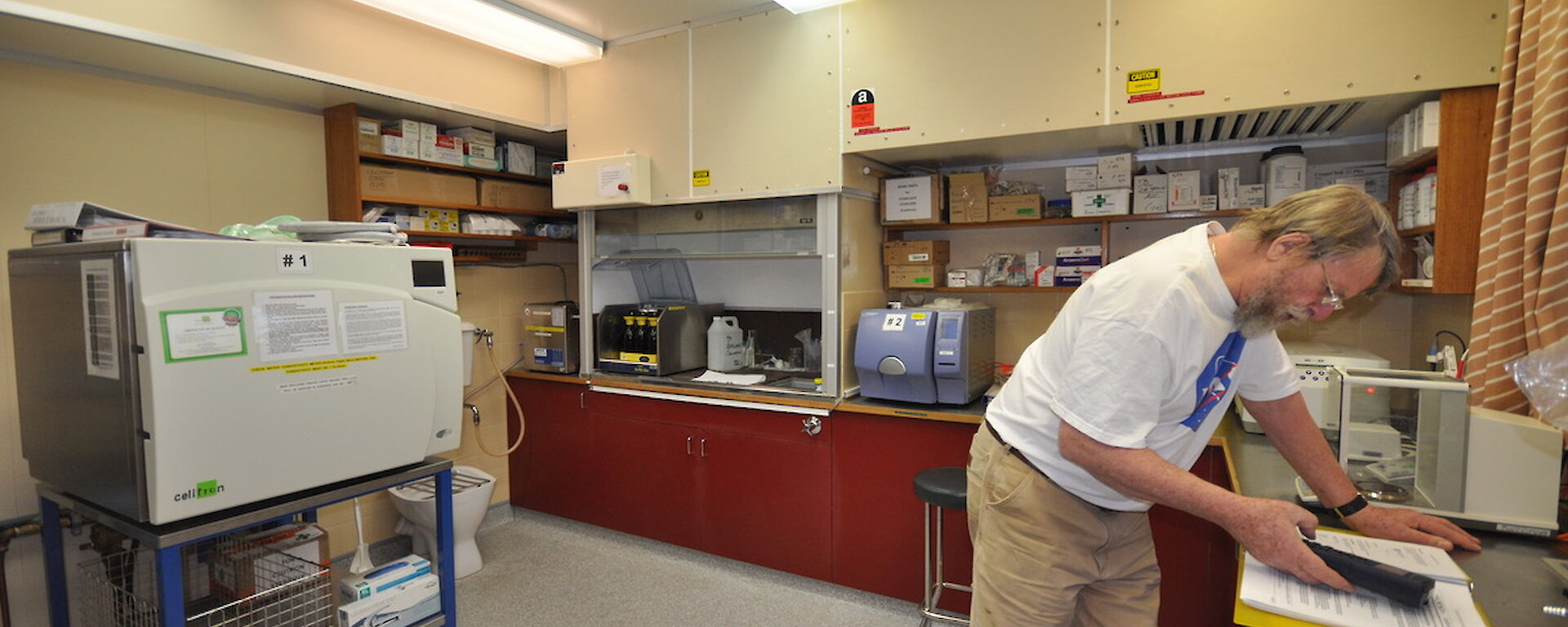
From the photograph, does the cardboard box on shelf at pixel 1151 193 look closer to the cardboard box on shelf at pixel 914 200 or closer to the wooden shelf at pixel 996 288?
the wooden shelf at pixel 996 288

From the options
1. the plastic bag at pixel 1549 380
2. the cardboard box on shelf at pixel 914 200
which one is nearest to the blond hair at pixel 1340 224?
the plastic bag at pixel 1549 380

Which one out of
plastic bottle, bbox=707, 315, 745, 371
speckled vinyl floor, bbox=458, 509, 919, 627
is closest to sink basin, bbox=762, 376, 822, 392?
plastic bottle, bbox=707, 315, 745, 371

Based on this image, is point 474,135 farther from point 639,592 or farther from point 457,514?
point 639,592

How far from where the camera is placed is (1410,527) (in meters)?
1.44

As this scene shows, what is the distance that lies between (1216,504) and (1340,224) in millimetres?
538

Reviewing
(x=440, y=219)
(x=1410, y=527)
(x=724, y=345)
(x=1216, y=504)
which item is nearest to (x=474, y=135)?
(x=440, y=219)

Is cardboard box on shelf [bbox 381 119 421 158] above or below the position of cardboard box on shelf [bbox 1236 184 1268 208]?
above

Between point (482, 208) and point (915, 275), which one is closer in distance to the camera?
point (915, 275)

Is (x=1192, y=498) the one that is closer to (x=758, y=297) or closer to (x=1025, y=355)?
(x=1025, y=355)

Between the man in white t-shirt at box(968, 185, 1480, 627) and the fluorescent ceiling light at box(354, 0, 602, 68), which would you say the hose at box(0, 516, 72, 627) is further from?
the man in white t-shirt at box(968, 185, 1480, 627)

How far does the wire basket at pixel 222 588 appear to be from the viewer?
183 centimetres

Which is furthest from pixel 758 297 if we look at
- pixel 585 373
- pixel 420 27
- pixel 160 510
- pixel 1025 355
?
pixel 160 510

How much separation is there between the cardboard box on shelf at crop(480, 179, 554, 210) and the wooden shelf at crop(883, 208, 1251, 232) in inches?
77.3

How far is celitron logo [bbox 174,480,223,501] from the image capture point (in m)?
1.52
